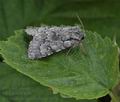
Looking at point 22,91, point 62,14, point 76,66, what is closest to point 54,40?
point 76,66

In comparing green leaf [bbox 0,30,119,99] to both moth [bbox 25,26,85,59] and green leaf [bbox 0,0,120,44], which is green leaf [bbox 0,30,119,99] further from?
green leaf [bbox 0,0,120,44]

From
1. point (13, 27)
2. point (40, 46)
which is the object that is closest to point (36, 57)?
point (40, 46)

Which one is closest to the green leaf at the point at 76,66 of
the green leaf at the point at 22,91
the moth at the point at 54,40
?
the moth at the point at 54,40

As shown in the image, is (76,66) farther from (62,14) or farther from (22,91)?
(62,14)

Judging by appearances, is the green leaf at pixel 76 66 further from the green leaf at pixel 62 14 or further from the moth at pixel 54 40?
the green leaf at pixel 62 14

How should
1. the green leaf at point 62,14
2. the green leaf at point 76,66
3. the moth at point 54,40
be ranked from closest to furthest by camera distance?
1. the green leaf at point 76,66
2. the moth at point 54,40
3. the green leaf at point 62,14

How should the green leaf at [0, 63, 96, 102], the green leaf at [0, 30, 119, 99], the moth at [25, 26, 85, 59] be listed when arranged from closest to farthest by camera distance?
the green leaf at [0, 30, 119, 99] → the moth at [25, 26, 85, 59] → the green leaf at [0, 63, 96, 102]

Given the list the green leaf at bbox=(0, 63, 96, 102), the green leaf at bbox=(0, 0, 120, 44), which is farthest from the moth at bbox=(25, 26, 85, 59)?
the green leaf at bbox=(0, 0, 120, 44)
